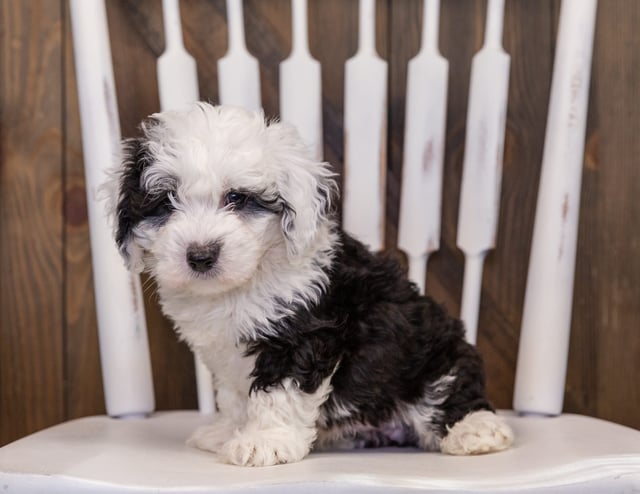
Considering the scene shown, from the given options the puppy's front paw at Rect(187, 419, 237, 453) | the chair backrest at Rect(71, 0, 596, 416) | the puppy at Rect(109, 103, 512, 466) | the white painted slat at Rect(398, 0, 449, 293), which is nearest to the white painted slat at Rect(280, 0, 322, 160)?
the chair backrest at Rect(71, 0, 596, 416)

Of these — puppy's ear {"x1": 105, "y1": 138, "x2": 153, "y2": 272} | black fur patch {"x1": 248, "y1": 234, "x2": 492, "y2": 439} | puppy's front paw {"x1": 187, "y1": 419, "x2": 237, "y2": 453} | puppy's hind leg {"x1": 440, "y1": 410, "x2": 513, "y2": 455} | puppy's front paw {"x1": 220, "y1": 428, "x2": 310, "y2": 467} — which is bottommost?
puppy's front paw {"x1": 187, "y1": 419, "x2": 237, "y2": 453}

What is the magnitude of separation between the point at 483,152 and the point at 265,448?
0.72 meters

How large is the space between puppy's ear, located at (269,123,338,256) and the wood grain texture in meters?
0.74

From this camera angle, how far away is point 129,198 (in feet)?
3.91

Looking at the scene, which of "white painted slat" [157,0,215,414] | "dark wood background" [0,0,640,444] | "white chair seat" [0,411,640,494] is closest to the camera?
"white chair seat" [0,411,640,494]

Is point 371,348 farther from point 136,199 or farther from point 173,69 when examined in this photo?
point 173,69

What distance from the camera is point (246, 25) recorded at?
173cm

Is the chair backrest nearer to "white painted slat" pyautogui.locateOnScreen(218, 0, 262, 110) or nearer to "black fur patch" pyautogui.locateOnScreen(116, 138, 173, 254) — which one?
"white painted slat" pyautogui.locateOnScreen(218, 0, 262, 110)

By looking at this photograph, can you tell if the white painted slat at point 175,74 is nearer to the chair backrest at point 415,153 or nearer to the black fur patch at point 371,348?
the chair backrest at point 415,153

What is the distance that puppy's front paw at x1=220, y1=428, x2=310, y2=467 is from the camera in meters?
1.07

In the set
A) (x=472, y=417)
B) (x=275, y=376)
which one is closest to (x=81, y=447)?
(x=275, y=376)

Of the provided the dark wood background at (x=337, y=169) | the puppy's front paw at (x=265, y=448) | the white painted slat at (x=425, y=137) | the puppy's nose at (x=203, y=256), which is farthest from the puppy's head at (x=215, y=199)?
the dark wood background at (x=337, y=169)

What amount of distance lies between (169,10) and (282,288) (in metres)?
0.64

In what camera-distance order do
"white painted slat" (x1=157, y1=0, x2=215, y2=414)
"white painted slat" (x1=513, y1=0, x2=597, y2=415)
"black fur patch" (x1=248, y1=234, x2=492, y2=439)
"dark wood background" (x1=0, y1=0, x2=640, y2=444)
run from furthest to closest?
"dark wood background" (x1=0, y1=0, x2=640, y2=444)
"white painted slat" (x1=157, y1=0, x2=215, y2=414)
"white painted slat" (x1=513, y1=0, x2=597, y2=415)
"black fur patch" (x1=248, y1=234, x2=492, y2=439)
